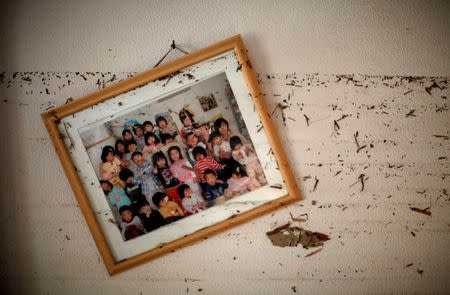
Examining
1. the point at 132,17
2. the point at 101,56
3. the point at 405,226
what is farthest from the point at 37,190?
the point at 405,226

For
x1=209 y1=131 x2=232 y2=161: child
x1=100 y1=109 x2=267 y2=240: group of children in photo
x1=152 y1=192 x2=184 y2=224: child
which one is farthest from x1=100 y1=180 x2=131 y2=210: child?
x1=209 y1=131 x2=232 y2=161: child

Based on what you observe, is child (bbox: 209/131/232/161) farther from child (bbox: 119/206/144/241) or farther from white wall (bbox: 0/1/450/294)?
child (bbox: 119/206/144/241)

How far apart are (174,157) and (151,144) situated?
93mm

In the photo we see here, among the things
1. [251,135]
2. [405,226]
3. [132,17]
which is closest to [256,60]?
[251,135]

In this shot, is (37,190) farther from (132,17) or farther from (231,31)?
(231,31)

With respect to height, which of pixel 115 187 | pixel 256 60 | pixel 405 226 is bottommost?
pixel 405 226

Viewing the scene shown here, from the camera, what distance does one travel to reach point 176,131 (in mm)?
998

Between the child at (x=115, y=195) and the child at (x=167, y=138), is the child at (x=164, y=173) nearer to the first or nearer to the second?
the child at (x=167, y=138)

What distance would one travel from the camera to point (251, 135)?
0.99 metres

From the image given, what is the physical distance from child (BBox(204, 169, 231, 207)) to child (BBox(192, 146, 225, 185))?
15mm

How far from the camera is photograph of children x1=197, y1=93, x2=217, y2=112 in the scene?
3.25ft

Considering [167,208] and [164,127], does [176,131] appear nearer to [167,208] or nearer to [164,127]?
[164,127]

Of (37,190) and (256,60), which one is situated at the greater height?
(256,60)

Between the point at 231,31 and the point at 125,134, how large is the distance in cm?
53
